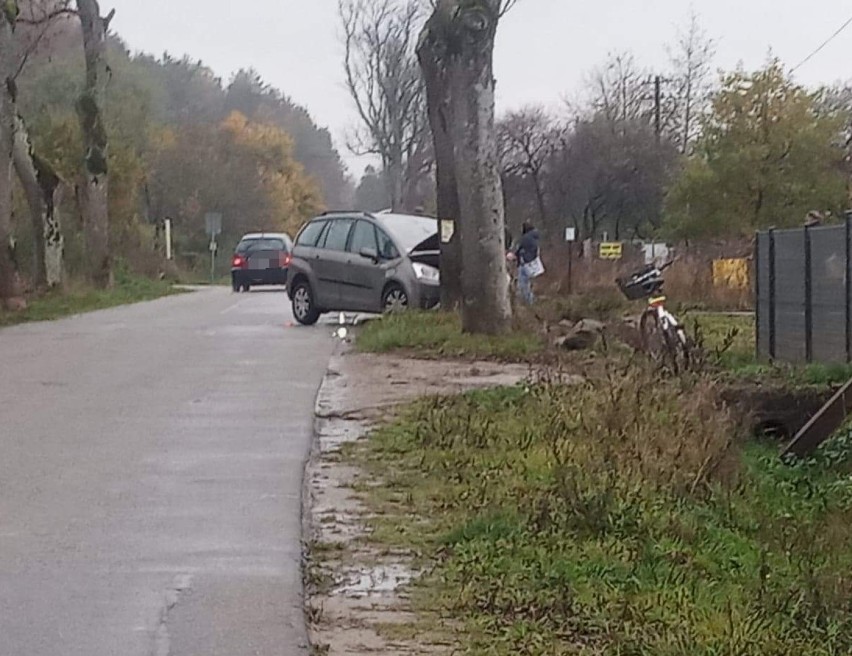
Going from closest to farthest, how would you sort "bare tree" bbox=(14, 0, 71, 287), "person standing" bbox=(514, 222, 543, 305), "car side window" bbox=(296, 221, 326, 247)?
"car side window" bbox=(296, 221, 326, 247), "person standing" bbox=(514, 222, 543, 305), "bare tree" bbox=(14, 0, 71, 287)

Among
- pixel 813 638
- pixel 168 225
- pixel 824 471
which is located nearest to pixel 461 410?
pixel 824 471

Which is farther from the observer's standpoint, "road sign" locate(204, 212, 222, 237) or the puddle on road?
"road sign" locate(204, 212, 222, 237)

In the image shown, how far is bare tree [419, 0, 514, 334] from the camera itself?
716 inches

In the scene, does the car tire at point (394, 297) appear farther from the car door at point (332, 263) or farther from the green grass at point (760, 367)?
the green grass at point (760, 367)

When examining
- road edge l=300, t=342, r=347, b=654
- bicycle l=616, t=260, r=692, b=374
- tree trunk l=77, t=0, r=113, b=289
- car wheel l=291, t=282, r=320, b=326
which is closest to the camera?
road edge l=300, t=342, r=347, b=654

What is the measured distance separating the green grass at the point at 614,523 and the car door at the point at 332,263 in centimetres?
1161

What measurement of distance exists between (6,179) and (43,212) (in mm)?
7569

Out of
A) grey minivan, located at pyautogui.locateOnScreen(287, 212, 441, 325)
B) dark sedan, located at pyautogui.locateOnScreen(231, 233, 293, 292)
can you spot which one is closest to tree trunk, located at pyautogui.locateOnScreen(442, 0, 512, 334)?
grey minivan, located at pyautogui.locateOnScreen(287, 212, 441, 325)

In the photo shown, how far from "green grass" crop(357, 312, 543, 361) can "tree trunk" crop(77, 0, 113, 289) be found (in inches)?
794

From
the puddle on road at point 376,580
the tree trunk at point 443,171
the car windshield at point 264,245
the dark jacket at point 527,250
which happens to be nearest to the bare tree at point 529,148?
the car windshield at point 264,245

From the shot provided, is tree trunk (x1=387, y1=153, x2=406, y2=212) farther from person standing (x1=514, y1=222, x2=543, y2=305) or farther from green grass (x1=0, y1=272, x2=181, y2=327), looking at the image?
person standing (x1=514, y1=222, x2=543, y2=305)

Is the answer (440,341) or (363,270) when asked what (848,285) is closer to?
(440,341)

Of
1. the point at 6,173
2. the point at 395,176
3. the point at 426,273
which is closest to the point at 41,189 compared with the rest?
the point at 6,173

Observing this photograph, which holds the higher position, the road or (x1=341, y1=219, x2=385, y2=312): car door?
(x1=341, y1=219, x2=385, y2=312): car door
